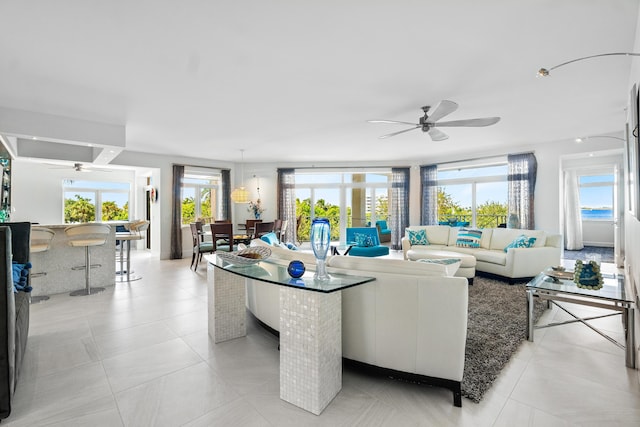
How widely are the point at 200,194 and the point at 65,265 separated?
400cm

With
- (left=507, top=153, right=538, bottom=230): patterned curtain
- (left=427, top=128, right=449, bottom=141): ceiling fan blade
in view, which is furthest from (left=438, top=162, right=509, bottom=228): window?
(left=427, top=128, right=449, bottom=141): ceiling fan blade

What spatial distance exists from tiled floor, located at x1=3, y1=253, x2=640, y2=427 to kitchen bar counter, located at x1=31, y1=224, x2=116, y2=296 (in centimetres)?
152

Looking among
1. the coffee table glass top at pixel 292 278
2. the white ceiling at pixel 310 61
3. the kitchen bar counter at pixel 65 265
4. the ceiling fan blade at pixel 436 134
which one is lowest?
the kitchen bar counter at pixel 65 265

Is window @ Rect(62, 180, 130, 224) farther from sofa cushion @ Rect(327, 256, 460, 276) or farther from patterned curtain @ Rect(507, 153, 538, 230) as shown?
patterned curtain @ Rect(507, 153, 538, 230)

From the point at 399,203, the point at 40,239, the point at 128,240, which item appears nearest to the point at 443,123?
the point at 399,203

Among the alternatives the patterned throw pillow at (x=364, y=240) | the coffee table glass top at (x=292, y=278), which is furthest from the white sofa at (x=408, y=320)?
the patterned throw pillow at (x=364, y=240)

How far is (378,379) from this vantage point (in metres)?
2.04

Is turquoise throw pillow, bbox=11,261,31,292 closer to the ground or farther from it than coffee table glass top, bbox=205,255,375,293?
closer to the ground

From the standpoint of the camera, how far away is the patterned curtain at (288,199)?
8.41m

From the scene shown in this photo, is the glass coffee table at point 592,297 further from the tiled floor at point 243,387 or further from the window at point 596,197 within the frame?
the window at point 596,197

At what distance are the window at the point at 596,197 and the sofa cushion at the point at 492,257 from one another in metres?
5.50

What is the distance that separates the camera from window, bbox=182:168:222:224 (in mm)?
7781

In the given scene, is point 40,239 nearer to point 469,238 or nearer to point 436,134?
point 436,134

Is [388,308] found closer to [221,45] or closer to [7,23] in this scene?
[221,45]
